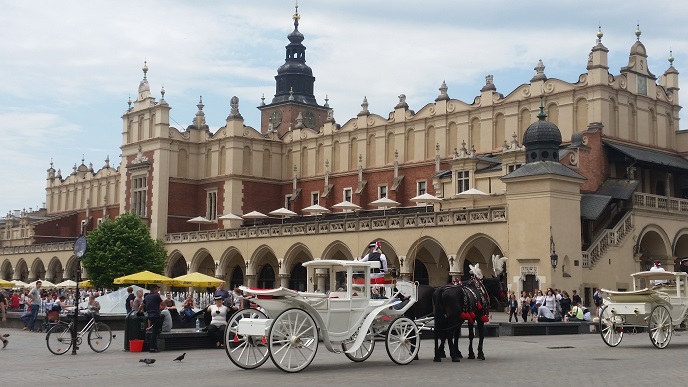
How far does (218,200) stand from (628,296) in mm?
47821

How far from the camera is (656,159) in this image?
4797 centimetres

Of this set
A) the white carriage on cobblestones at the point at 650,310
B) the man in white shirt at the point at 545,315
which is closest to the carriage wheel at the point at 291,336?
the white carriage on cobblestones at the point at 650,310

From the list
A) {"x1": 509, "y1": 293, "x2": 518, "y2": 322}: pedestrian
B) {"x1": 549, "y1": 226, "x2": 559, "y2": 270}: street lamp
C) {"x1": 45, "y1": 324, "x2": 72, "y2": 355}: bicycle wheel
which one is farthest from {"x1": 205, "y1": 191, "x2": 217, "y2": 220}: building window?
{"x1": 45, "y1": 324, "x2": 72, "y2": 355}: bicycle wheel

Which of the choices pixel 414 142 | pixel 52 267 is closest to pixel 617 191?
pixel 414 142

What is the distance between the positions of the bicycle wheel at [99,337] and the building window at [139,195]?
4579 cm

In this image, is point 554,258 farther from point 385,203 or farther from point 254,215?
point 254,215

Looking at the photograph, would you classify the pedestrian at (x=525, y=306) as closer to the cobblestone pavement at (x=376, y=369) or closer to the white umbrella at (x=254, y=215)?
the cobblestone pavement at (x=376, y=369)

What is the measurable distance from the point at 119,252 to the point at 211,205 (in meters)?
9.85

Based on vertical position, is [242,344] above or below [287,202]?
below

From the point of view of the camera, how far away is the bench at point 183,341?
2214 cm

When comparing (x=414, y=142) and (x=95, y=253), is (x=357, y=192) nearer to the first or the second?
(x=414, y=142)

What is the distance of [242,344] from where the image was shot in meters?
16.7

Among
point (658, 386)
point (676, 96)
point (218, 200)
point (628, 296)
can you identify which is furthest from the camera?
point (218, 200)

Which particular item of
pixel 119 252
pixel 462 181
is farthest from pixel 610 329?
pixel 119 252
